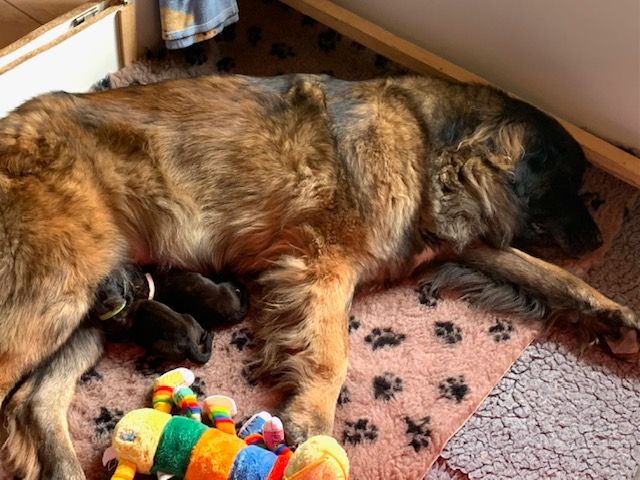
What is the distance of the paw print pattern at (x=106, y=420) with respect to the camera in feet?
7.18

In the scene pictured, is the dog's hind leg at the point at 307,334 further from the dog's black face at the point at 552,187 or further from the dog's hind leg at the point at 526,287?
the dog's black face at the point at 552,187

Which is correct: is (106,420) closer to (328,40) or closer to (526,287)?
(526,287)

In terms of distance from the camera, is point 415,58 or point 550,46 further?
point 415,58

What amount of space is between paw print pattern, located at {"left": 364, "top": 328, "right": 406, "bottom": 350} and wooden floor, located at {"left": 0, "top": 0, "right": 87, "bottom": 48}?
1.73m

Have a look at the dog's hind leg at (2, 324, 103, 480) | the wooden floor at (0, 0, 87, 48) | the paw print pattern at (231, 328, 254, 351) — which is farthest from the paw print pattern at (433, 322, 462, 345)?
the wooden floor at (0, 0, 87, 48)

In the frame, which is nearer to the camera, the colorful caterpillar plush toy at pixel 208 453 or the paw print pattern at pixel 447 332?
the colorful caterpillar plush toy at pixel 208 453

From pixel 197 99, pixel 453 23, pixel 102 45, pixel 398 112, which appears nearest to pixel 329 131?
pixel 398 112

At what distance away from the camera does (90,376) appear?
2.31 m

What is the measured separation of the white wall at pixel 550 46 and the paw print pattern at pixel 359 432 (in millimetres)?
1436

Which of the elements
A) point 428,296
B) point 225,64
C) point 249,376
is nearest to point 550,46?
point 428,296

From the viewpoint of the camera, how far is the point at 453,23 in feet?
9.71

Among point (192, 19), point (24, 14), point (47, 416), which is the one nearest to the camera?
point (47, 416)

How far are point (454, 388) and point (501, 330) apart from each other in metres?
0.29

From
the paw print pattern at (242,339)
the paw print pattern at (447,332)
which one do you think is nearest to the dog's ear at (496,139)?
the paw print pattern at (447,332)
